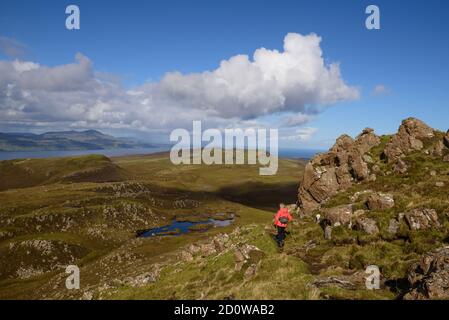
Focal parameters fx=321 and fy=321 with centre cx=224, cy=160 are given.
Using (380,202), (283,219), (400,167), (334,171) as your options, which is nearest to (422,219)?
(380,202)

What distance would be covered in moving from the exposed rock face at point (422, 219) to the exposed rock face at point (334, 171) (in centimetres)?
A: 1686

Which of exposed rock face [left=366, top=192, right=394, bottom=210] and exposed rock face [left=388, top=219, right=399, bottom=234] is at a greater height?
exposed rock face [left=366, top=192, right=394, bottom=210]

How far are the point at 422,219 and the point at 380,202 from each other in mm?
5181

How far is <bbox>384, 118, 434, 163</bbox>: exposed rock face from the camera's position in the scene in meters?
45.7

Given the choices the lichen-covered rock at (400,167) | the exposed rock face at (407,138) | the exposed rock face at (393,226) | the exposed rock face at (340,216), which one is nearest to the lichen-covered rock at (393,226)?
the exposed rock face at (393,226)

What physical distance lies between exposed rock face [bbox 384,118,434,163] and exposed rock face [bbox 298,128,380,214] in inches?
130

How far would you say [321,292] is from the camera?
18.6m

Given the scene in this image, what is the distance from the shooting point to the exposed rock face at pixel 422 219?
87.4ft

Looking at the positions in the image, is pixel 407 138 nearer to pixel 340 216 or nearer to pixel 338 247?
pixel 340 216

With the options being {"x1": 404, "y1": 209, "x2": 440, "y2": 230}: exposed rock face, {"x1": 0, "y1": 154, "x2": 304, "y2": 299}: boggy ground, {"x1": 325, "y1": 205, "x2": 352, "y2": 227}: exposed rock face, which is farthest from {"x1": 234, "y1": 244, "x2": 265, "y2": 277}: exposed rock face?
{"x1": 404, "y1": 209, "x2": 440, "y2": 230}: exposed rock face

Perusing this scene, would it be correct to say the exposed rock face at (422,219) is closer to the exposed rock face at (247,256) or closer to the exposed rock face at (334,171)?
the exposed rock face at (247,256)

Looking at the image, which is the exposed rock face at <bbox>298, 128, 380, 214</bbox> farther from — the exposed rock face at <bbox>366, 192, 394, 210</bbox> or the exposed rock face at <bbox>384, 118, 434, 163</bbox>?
the exposed rock face at <bbox>366, 192, 394, 210</bbox>

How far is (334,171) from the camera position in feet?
158
